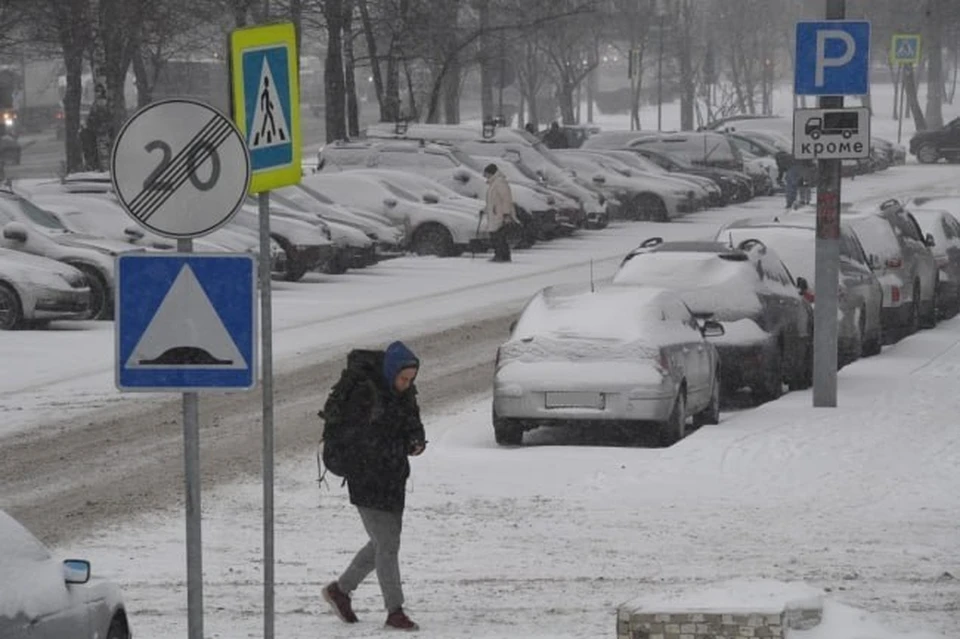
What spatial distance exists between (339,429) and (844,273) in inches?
551

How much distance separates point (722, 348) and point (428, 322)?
23.4ft

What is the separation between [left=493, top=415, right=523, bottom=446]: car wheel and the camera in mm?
16906

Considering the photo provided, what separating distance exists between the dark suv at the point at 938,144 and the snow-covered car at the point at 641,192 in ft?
89.1

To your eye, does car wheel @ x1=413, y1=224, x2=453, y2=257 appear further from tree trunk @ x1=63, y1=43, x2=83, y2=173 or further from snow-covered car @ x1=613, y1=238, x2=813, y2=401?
snow-covered car @ x1=613, y1=238, x2=813, y2=401

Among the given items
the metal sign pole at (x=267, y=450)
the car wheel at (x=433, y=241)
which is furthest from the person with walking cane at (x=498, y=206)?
the metal sign pole at (x=267, y=450)

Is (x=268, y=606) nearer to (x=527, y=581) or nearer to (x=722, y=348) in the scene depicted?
(x=527, y=581)

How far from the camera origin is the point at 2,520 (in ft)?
25.9

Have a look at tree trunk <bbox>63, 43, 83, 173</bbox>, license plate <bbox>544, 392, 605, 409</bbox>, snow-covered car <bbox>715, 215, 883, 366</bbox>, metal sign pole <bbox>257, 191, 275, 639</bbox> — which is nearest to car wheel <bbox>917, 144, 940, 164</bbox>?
tree trunk <bbox>63, 43, 83, 173</bbox>

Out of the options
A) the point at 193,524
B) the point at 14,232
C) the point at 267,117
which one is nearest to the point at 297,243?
the point at 14,232

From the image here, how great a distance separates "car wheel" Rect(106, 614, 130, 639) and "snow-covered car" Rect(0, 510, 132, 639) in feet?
0.05

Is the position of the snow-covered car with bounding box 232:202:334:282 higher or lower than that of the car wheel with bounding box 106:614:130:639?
lower

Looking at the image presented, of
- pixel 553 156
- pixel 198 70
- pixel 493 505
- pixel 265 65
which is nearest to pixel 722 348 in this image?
pixel 493 505

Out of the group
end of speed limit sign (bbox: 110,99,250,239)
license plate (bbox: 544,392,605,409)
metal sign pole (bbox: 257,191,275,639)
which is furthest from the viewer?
license plate (bbox: 544,392,605,409)

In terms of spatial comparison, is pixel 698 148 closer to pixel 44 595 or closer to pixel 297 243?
pixel 297 243
